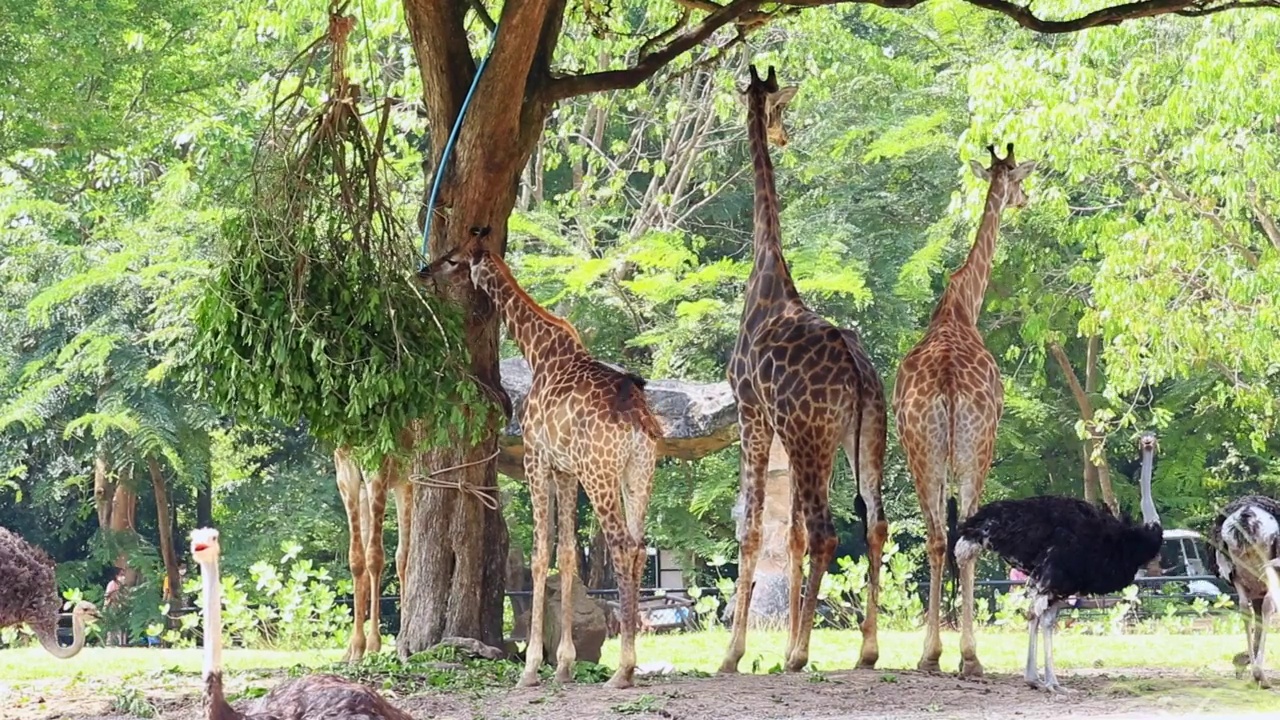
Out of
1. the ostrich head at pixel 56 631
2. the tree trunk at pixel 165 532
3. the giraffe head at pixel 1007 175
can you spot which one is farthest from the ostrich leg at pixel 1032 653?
the tree trunk at pixel 165 532

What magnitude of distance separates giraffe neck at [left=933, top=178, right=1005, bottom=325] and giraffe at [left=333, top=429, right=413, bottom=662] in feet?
12.4

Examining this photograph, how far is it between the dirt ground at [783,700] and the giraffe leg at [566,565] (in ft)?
0.67

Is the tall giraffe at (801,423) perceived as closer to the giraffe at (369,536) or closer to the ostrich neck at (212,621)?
the giraffe at (369,536)

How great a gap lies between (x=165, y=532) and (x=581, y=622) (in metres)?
12.9

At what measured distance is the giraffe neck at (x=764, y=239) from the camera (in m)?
9.94

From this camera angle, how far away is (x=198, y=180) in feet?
59.4

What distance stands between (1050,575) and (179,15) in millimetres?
13274

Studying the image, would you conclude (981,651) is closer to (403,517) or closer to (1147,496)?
(1147,496)

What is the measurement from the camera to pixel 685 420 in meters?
14.8

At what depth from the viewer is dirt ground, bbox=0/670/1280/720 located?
7.73 meters

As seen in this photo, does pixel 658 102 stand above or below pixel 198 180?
above

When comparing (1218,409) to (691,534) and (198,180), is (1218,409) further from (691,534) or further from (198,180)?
(198,180)

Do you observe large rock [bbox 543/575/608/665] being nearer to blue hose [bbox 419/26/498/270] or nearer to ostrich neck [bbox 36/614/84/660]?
blue hose [bbox 419/26/498/270]

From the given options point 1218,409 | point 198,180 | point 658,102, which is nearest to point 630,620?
point 198,180
